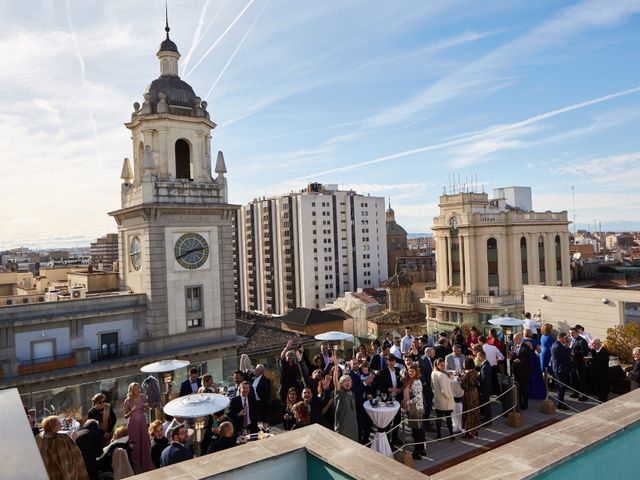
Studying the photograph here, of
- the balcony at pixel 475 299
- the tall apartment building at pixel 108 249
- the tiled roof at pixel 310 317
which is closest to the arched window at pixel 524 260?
the balcony at pixel 475 299

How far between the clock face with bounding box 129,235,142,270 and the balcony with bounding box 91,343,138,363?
4.69m

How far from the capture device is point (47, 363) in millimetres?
23188

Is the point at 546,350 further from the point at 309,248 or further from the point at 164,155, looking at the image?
the point at 309,248

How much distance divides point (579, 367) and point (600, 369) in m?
0.54


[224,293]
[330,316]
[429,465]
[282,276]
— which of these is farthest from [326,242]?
[429,465]

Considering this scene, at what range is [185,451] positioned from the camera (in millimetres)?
7551

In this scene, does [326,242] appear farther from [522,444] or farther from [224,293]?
[522,444]

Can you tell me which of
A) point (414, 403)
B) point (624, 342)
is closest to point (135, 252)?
point (414, 403)

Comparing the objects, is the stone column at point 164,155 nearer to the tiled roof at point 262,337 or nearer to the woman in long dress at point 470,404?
the tiled roof at point 262,337

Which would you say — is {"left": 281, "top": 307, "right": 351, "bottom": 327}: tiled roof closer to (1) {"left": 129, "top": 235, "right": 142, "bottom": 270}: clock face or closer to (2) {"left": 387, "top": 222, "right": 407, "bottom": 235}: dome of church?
(1) {"left": 129, "top": 235, "right": 142, "bottom": 270}: clock face

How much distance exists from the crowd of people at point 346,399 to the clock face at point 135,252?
627 inches

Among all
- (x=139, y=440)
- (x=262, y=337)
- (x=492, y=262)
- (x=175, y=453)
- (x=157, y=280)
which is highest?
(x=157, y=280)

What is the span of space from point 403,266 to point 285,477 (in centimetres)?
10993

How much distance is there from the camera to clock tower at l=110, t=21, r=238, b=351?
2681 centimetres
